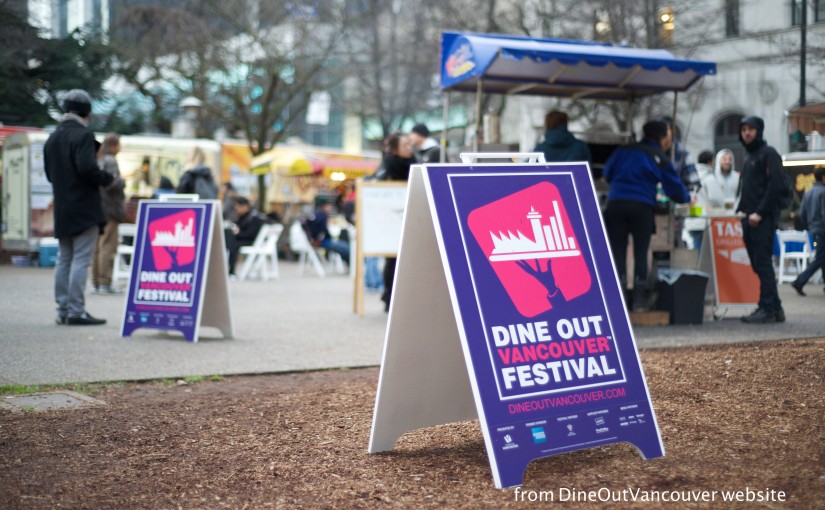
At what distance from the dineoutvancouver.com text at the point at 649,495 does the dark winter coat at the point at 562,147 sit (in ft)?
20.5

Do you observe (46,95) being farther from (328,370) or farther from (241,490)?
(241,490)

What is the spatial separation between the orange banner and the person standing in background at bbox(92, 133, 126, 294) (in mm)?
7761

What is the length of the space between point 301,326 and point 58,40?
17791 mm

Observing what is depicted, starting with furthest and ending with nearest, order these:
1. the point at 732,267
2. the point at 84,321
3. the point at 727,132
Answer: the point at 727,132 → the point at 732,267 → the point at 84,321

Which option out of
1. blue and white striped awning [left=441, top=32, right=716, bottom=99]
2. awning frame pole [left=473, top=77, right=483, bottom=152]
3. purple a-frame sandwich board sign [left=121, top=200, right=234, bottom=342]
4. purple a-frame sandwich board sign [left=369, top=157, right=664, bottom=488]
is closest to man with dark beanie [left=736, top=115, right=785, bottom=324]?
blue and white striped awning [left=441, top=32, right=716, bottom=99]

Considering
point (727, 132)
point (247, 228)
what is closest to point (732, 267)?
point (247, 228)

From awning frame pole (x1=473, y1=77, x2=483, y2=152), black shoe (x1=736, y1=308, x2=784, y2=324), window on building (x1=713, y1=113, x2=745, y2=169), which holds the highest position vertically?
window on building (x1=713, y1=113, x2=745, y2=169)

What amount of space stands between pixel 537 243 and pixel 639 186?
525 cm

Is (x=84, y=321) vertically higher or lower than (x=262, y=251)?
lower

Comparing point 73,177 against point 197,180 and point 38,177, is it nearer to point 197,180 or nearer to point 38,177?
point 197,180

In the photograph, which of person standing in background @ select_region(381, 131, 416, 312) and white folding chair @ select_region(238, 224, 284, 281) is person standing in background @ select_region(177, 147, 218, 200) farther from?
white folding chair @ select_region(238, 224, 284, 281)

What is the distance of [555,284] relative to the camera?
4.29 metres

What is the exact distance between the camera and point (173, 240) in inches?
358

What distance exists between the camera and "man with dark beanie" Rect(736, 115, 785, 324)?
31.3 ft
